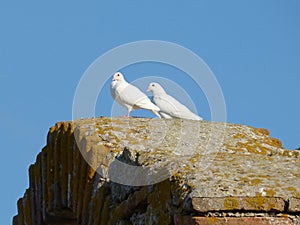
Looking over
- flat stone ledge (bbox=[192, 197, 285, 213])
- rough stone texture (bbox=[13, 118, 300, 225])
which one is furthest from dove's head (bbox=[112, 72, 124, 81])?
flat stone ledge (bbox=[192, 197, 285, 213])

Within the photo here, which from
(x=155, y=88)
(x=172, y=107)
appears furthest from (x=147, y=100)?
(x=155, y=88)

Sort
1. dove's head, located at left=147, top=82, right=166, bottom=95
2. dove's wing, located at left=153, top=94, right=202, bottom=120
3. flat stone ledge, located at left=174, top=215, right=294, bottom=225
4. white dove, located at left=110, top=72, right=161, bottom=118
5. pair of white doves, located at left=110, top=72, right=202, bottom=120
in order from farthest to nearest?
1. white dove, located at left=110, top=72, right=161, bottom=118
2. pair of white doves, located at left=110, top=72, right=202, bottom=120
3. dove's head, located at left=147, top=82, right=166, bottom=95
4. dove's wing, located at left=153, top=94, right=202, bottom=120
5. flat stone ledge, located at left=174, top=215, right=294, bottom=225

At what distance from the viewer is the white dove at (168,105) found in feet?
35.4

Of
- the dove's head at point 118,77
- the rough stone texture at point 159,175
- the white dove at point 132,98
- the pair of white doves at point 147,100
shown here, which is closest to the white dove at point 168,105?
the pair of white doves at point 147,100

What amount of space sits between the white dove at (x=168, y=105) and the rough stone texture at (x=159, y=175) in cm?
76

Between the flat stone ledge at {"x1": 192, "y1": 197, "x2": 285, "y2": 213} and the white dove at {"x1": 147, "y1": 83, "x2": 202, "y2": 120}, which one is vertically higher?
the white dove at {"x1": 147, "y1": 83, "x2": 202, "y2": 120}

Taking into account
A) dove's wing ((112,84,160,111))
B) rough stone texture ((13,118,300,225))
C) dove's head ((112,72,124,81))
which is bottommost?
rough stone texture ((13,118,300,225))

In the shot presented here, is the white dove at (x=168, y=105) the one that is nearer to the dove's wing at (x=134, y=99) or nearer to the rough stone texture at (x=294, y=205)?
the dove's wing at (x=134, y=99)

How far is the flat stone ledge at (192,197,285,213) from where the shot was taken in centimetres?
604

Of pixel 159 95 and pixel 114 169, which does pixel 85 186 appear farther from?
pixel 159 95

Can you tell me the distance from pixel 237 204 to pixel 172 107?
5460 millimetres

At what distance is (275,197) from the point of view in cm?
609

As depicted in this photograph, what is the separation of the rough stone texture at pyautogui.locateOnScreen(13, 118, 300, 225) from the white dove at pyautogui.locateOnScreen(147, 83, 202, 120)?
762 millimetres

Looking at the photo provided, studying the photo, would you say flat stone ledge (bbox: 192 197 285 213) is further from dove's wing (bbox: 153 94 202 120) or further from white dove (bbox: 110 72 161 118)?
white dove (bbox: 110 72 161 118)
